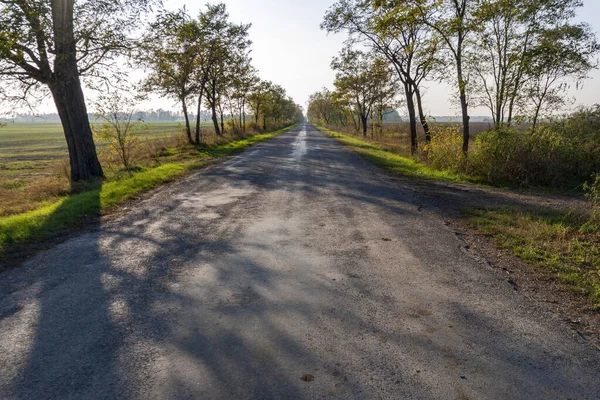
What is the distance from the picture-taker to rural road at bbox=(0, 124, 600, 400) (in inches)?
115

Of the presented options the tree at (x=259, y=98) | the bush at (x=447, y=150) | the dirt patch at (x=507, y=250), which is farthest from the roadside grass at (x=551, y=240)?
the tree at (x=259, y=98)

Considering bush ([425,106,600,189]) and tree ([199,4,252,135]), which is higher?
tree ([199,4,252,135])

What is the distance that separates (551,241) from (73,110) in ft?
47.2

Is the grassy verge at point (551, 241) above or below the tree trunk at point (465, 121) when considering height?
below

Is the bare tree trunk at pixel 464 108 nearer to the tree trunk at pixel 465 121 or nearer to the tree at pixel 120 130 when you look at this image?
the tree trunk at pixel 465 121

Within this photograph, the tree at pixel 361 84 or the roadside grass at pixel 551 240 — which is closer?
the roadside grass at pixel 551 240

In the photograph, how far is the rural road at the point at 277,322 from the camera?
115 inches

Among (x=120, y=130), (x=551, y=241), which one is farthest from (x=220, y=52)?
(x=551, y=241)

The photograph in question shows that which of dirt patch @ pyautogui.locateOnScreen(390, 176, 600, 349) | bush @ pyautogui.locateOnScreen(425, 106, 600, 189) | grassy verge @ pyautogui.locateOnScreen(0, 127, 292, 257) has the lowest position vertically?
dirt patch @ pyautogui.locateOnScreen(390, 176, 600, 349)

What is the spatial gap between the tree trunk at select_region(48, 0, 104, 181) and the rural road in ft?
25.0

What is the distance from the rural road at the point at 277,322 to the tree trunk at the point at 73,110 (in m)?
7.63

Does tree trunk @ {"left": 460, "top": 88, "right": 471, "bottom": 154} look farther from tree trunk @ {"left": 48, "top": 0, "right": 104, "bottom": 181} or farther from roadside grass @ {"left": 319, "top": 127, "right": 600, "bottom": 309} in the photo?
tree trunk @ {"left": 48, "top": 0, "right": 104, "bottom": 181}

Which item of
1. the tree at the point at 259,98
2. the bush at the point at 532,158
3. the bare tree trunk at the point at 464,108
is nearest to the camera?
the bush at the point at 532,158

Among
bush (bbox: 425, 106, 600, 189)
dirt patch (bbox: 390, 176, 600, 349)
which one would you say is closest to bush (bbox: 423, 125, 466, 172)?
bush (bbox: 425, 106, 600, 189)
